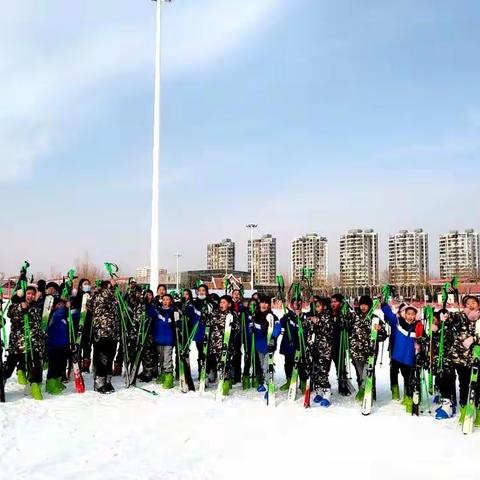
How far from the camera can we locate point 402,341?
7.77 m

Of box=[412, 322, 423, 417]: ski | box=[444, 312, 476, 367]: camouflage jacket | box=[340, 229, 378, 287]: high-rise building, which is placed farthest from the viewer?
box=[340, 229, 378, 287]: high-rise building

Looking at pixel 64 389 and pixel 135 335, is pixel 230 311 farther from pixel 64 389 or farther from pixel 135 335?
pixel 64 389

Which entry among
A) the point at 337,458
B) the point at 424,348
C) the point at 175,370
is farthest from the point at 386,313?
the point at 175,370

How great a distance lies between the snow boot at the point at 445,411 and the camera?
6.99 metres

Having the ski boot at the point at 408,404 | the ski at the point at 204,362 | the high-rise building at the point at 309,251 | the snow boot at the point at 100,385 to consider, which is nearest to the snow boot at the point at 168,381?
the ski at the point at 204,362

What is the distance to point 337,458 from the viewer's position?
561 cm

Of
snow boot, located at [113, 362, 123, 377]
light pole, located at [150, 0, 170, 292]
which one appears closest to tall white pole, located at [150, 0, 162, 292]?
light pole, located at [150, 0, 170, 292]

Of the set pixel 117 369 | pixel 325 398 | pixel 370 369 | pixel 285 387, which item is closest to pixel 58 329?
pixel 117 369

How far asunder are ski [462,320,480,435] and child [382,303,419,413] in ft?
2.96

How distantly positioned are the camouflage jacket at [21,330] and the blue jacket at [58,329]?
0.37m

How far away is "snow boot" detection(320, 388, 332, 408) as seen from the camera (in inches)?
304

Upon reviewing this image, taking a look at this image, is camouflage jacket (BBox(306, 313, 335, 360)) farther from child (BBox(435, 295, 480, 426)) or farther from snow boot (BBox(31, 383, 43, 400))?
snow boot (BBox(31, 383, 43, 400))

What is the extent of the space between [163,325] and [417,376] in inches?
160

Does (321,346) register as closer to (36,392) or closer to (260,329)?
(260,329)
